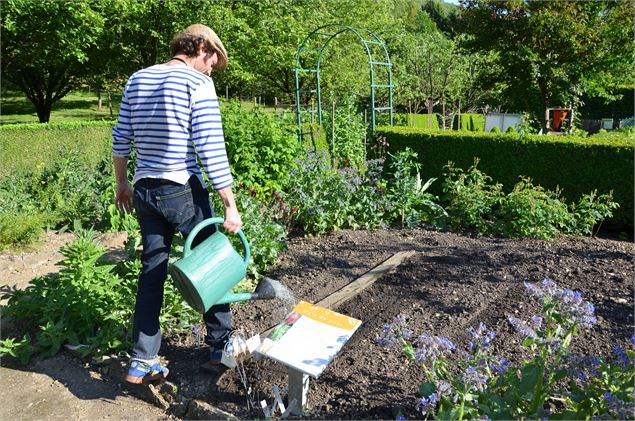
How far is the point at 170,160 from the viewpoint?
96.9 inches

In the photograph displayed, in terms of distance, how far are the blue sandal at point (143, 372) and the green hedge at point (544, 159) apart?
5613mm

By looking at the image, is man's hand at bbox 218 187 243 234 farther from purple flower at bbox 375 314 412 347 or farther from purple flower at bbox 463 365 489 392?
purple flower at bbox 463 365 489 392

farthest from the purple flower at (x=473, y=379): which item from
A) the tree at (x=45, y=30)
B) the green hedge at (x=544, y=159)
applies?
the tree at (x=45, y=30)

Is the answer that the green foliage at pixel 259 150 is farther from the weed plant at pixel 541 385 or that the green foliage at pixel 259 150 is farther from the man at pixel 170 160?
the weed plant at pixel 541 385

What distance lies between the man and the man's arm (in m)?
0.01

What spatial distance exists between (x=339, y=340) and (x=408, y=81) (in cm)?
1993

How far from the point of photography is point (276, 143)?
5672mm

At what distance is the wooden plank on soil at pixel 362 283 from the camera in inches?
130

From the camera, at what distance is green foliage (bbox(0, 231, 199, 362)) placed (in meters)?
2.90

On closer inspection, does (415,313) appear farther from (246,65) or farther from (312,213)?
(246,65)

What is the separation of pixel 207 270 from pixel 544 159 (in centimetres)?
570

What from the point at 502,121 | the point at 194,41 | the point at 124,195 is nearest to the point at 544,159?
the point at 194,41

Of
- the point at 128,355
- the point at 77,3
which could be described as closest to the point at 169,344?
the point at 128,355

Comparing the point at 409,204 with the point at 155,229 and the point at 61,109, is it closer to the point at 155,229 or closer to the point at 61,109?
the point at 155,229
